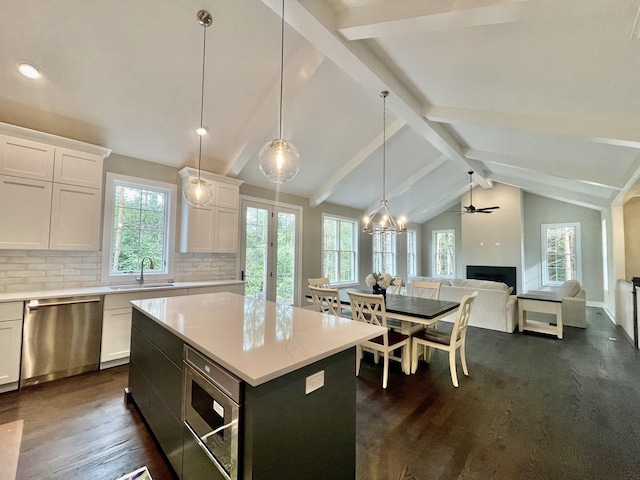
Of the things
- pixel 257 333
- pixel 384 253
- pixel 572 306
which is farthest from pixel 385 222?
pixel 384 253

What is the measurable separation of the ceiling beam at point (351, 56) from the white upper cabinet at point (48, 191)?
270 cm

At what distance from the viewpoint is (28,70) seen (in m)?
2.58

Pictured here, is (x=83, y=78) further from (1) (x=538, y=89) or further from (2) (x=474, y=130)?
(2) (x=474, y=130)

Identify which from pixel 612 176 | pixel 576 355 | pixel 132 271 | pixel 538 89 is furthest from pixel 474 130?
pixel 132 271

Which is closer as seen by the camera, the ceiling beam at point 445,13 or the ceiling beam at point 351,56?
the ceiling beam at point 445,13

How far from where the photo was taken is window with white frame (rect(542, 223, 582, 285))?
7633mm

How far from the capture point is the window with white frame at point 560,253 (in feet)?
25.0

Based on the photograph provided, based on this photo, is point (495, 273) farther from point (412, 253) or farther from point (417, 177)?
point (417, 177)

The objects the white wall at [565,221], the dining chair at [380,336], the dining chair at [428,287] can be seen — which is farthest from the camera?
the white wall at [565,221]

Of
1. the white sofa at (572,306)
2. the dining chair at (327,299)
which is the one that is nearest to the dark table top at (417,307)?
the dining chair at (327,299)

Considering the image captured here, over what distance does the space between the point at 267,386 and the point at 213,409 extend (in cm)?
41

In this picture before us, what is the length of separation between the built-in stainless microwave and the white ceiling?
2563 mm

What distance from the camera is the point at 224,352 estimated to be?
49.5 inches

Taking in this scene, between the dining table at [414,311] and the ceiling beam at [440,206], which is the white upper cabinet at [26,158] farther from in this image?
the ceiling beam at [440,206]
